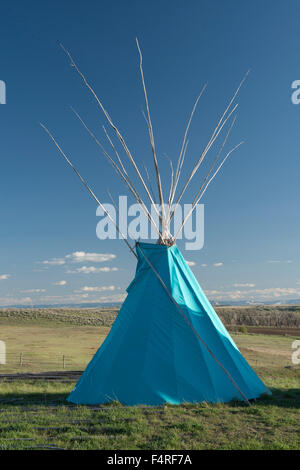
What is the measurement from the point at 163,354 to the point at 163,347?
14 cm

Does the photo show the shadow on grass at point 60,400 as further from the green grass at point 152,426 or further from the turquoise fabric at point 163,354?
the turquoise fabric at point 163,354

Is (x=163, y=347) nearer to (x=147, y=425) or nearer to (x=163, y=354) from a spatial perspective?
(x=163, y=354)

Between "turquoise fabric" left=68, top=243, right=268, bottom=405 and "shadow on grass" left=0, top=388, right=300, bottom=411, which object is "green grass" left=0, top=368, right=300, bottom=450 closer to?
"shadow on grass" left=0, top=388, right=300, bottom=411

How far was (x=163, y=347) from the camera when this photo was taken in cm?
711

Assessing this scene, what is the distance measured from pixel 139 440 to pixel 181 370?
217cm

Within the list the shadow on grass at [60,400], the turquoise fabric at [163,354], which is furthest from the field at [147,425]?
the turquoise fabric at [163,354]

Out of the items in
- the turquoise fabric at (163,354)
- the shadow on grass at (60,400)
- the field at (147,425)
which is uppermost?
the turquoise fabric at (163,354)

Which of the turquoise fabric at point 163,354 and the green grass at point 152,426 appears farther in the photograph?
the turquoise fabric at point 163,354

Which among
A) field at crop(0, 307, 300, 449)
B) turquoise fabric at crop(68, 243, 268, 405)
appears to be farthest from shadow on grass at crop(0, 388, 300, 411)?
turquoise fabric at crop(68, 243, 268, 405)

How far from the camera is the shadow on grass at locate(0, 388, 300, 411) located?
684 centimetres

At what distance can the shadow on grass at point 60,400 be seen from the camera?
269 inches
